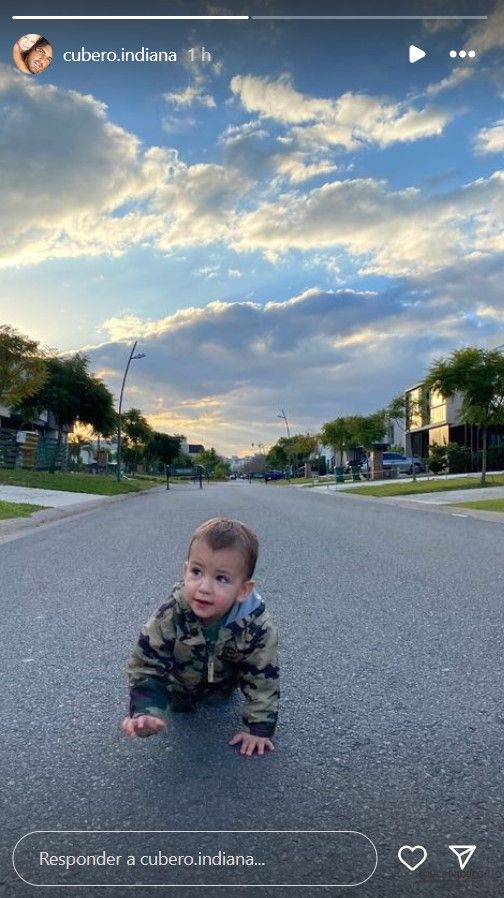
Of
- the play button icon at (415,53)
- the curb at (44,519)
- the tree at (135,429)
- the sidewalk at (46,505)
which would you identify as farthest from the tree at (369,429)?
the play button icon at (415,53)

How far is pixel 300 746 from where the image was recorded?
6.86 feet

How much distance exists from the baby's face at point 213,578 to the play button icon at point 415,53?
1.33 meters

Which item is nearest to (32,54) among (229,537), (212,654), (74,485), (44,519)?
(229,537)

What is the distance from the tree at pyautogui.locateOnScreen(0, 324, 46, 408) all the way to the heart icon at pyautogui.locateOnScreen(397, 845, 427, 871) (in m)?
24.0

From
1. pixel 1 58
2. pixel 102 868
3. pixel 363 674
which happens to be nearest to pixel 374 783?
pixel 102 868

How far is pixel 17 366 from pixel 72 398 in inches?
468

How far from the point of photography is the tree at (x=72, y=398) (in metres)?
36.1

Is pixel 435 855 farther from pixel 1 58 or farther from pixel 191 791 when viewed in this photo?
pixel 1 58

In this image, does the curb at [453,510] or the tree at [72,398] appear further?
the tree at [72,398]

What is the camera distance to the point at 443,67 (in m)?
1.98

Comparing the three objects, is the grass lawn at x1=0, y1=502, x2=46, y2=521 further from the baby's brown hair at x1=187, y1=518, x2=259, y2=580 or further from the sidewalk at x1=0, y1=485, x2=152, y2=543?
the baby's brown hair at x1=187, y1=518, x2=259, y2=580

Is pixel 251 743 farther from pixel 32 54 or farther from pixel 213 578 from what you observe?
A: pixel 32 54

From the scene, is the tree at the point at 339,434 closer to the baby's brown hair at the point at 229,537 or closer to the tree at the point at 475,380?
the tree at the point at 475,380

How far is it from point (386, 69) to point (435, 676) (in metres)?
2.16
